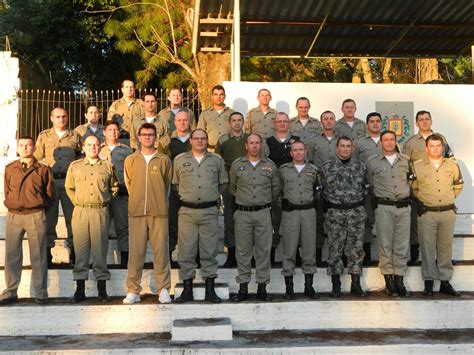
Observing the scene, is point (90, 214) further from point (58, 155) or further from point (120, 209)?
point (58, 155)

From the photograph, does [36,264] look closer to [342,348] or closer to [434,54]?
[342,348]

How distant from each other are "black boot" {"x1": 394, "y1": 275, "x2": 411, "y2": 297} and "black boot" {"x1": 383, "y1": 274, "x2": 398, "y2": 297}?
0.12ft

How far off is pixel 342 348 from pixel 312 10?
256 inches

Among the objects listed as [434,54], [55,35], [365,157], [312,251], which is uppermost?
[55,35]

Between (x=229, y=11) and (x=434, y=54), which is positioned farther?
(x=434, y=54)

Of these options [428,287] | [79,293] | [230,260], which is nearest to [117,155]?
[79,293]

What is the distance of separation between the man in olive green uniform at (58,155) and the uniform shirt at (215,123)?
5.48 ft

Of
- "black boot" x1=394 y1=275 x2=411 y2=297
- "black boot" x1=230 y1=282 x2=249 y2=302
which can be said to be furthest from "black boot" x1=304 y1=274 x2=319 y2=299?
"black boot" x1=394 y1=275 x2=411 y2=297

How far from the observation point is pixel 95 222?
6.22 m

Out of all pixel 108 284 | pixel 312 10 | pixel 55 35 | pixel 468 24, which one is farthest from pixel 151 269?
pixel 55 35

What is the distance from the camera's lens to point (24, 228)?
618 cm

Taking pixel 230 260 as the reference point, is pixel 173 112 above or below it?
above

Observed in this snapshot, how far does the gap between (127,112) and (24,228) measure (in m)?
2.51

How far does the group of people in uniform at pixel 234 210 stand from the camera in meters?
6.20
